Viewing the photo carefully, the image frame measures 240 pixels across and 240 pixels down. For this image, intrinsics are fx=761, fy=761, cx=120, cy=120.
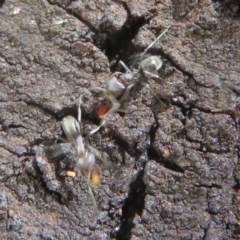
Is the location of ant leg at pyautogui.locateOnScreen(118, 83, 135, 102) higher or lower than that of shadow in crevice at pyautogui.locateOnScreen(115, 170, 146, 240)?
higher

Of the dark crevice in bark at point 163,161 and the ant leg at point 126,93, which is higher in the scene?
the ant leg at point 126,93

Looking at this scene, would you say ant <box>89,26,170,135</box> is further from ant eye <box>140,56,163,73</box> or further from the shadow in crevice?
the shadow in crevice

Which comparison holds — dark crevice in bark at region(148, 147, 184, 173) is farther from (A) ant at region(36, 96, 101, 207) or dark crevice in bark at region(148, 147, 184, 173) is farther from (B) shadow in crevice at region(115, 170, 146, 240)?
(A) ant at region(36, 96, 101, 207)

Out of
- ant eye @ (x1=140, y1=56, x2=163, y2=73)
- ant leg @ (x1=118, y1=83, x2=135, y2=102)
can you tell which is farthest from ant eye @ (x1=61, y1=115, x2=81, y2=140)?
ant eye @ (x1=140, y1=56, x2=163, y2=73)

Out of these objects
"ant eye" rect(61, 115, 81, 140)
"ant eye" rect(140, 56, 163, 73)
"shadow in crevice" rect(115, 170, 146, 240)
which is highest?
"ant eye" rect(140, 56, 163, 73)

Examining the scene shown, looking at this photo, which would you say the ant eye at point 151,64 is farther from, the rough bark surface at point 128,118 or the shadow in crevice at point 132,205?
the shadow in crevice at point 132,205

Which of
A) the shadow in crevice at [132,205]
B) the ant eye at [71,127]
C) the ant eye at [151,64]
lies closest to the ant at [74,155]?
the ant eye at [71,127]

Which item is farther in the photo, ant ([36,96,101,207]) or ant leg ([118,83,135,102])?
ant leg ([118,83,135,102])

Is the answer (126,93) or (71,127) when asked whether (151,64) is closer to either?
(126,93)
